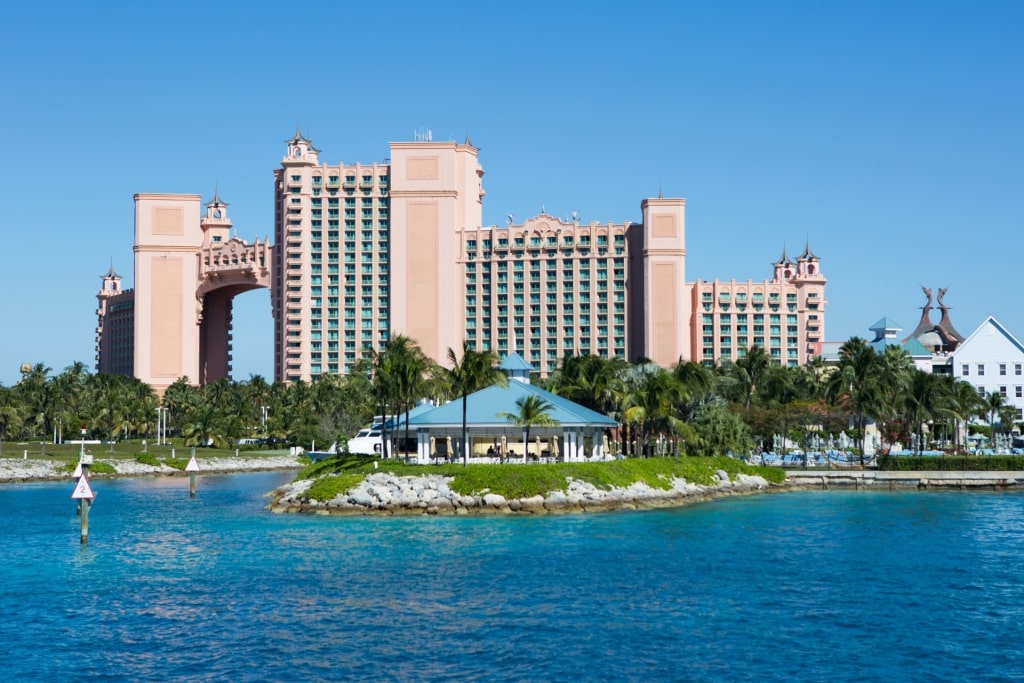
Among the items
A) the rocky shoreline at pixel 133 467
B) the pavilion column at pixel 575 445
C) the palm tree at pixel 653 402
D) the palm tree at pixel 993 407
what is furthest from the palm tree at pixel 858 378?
the rocky shoreline at pixel 133 467

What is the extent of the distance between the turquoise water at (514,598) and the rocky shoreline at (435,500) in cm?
245

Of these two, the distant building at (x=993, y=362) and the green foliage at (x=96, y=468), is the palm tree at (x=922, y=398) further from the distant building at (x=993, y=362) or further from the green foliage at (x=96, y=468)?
the green foliage at (x=96, y=468)

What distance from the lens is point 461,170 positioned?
182 metres

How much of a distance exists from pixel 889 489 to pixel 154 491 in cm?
5157

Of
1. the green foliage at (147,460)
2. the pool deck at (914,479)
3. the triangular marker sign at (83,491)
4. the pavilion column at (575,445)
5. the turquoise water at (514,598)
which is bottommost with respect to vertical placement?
the turquoise water at (514,598)

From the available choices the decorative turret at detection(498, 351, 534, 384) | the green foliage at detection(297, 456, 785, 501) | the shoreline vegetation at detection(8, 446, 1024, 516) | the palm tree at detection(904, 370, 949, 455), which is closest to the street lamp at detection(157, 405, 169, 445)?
the green foliage at detection(297, 456, 785, 501)

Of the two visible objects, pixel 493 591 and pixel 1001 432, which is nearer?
pixel 493 591

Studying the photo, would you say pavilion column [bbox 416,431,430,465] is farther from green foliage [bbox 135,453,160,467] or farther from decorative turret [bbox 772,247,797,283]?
decorative turret [bbox 772,247,797,283]

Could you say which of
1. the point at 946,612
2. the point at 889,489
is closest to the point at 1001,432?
the point at 889,489

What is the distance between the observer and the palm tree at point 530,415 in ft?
220

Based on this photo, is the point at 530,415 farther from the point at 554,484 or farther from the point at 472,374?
the point at 554,484

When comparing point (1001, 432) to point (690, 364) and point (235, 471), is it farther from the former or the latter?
point (235, 471)

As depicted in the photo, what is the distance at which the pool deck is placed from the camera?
83125 mm

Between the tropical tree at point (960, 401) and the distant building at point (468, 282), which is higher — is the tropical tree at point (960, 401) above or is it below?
below
